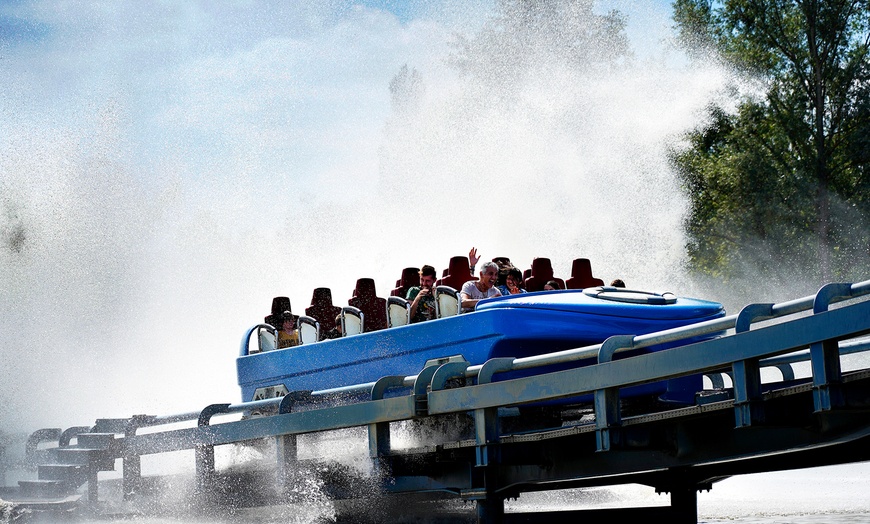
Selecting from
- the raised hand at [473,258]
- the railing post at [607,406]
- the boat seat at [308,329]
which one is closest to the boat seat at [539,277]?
the raised hand at [473,258]

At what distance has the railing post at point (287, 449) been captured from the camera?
9461 mm

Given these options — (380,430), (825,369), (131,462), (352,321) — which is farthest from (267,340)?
(825,369)

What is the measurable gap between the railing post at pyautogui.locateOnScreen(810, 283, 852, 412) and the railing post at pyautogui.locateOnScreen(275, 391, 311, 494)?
15.8ft

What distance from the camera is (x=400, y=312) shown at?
9.34 metres

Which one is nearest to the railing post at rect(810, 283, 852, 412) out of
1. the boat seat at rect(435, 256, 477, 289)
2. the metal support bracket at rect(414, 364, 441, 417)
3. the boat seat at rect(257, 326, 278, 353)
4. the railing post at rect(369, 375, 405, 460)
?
the metal support bracket at rect(414, 364, 441, 417)

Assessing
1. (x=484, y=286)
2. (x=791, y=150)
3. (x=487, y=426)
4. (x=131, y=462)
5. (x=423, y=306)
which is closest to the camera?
(x=487, y=426)

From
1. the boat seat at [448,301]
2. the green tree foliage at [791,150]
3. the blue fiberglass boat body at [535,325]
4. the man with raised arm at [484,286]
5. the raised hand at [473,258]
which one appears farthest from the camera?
the green tree foliage at [791,150]

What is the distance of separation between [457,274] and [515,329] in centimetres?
216

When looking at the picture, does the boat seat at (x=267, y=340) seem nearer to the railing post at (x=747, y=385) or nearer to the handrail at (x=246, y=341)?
the handrail at (x=246, y=341)

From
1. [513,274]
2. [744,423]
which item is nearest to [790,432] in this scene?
[744,423]

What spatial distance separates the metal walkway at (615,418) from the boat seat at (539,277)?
157cm

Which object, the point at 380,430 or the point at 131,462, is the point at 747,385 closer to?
the point at 380,430

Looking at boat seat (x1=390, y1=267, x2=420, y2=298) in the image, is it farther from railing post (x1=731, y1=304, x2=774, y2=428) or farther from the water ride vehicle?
railing post (x1=731, y1=304, x2=774, y2=428)

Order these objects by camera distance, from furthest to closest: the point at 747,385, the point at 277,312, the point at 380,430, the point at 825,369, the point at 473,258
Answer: the point at 277,312 < the point at 473,258 < the point at 380,430 < the point at 747,385 < the point at 825,369
